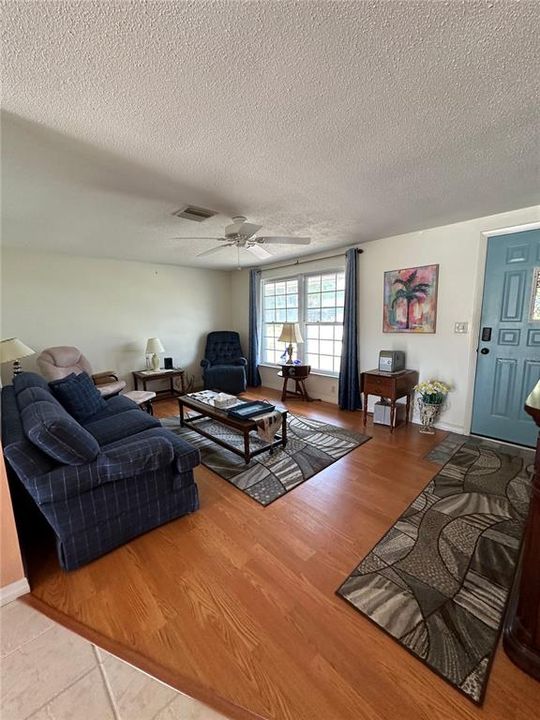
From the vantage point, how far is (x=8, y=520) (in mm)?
1406

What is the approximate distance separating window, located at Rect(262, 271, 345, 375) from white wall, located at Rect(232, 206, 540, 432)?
52 cm

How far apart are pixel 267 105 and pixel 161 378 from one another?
13.5 feet

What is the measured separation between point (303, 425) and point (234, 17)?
3.31 meters

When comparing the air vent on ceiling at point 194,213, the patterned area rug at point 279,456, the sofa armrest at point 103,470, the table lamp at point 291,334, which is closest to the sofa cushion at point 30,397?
Result: the sofa armrest at point 103,470

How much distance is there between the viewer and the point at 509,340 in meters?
2.90

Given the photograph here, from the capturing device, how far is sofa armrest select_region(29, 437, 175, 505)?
58.2 inches

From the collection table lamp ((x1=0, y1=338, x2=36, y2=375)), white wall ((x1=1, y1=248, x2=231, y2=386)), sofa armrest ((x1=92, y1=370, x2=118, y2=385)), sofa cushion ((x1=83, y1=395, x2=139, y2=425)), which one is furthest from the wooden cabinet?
white wall ((x1=1, y1=248, x2=231, y2=386))

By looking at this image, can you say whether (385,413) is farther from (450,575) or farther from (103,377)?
(103,377)

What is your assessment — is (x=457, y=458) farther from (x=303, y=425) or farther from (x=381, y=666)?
(x=381, y=666)

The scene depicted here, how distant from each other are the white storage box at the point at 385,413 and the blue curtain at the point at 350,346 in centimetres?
50

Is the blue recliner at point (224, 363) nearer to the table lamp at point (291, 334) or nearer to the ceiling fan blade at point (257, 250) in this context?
the table lamp at point (291, 334)

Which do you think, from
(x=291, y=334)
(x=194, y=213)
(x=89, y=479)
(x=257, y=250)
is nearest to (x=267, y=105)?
(x=194, y=213)

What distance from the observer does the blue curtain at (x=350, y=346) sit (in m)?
3.92

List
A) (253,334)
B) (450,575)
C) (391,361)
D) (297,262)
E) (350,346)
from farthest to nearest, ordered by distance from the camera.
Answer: (253,334) → (297,262) → (350,346) → (391,361) → (450,575)
